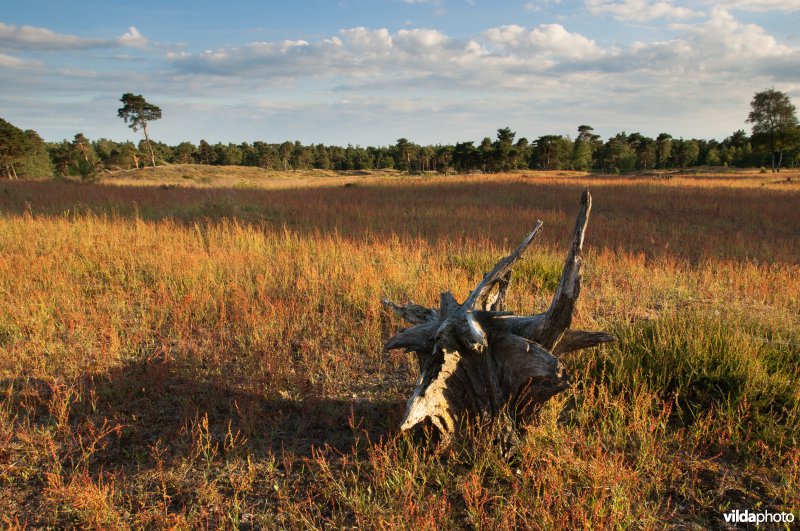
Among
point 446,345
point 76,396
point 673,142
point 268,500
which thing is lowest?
point 268,500

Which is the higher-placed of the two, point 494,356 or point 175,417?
point 494,356

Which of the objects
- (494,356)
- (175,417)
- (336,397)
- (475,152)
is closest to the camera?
(494,356)

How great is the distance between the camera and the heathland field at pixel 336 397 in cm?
255

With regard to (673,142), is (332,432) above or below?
below

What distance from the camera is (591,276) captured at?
7.39 metres

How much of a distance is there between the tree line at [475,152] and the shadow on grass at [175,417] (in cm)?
5466

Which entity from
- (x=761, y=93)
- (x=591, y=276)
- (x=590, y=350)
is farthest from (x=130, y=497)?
(x=761, y=93)

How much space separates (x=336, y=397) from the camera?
12.4 ft

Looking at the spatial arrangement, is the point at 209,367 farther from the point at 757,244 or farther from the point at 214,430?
the point at 757,244

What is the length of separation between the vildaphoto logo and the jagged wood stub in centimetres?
112

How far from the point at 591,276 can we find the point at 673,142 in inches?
3454

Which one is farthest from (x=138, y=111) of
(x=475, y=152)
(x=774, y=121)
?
(x=774, y=121)

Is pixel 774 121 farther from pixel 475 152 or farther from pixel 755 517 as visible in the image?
pixel 755 517

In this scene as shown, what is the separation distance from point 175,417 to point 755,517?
3.91 metres
